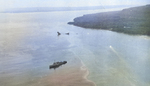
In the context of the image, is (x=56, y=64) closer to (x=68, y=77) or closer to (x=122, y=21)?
(x=68, y=77)

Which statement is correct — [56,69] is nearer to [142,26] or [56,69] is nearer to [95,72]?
[95,72]

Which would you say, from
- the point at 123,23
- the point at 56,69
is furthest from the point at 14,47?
the point at 123,23

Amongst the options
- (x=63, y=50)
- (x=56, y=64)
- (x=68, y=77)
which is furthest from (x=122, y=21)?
(x=68, y=77)

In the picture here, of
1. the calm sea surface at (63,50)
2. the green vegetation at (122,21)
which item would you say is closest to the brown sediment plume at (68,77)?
Answer: the calm sea surface at (63,50)

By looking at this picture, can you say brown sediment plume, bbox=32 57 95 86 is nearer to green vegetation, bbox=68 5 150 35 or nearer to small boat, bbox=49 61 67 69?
small boat, bbox=49 61 67 69

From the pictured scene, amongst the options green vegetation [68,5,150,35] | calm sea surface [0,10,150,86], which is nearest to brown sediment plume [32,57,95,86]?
calm sea surface [0,10,150,86]
